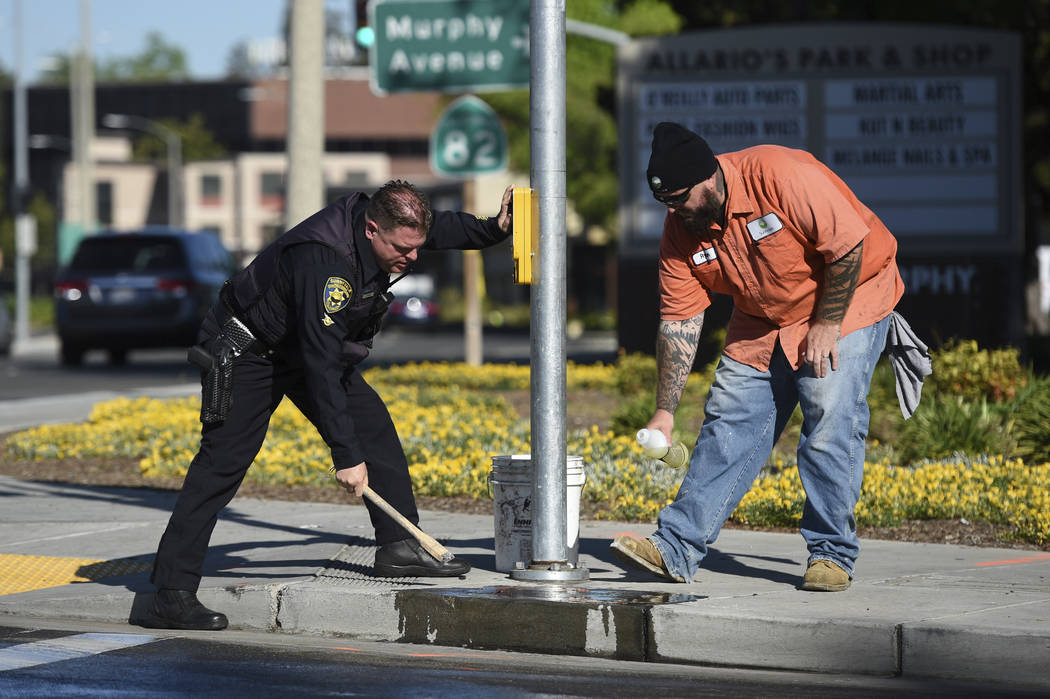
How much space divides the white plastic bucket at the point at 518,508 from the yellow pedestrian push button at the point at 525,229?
2.70 ft

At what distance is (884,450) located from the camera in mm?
10000

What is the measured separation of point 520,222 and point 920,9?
16329 millimetres

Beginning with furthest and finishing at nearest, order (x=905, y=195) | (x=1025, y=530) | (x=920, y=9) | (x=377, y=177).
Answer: (x=377, y=177) < (x=920, y=9) < (x=905, y=195) < (x=1025, y=530)

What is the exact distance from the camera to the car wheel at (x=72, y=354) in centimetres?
2197

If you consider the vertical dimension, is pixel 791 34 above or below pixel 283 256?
above

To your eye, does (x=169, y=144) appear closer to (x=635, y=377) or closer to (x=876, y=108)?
(x=876, y=108)

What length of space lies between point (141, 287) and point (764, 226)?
1556 centimetres

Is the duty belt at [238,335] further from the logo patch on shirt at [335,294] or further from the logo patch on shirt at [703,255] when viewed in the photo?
the logo patch on shirt at [703,255]

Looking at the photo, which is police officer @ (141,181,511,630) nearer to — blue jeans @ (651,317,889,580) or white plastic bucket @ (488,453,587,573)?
white plastic bucket @ (488,453,587,573)

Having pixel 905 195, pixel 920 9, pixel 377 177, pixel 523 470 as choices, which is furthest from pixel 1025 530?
pixel 377 177

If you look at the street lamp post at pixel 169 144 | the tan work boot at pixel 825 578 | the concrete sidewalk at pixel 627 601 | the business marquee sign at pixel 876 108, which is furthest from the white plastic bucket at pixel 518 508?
the street lamp post at pixel 169 144

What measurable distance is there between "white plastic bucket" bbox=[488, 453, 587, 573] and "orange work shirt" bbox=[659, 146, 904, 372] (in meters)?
0.82

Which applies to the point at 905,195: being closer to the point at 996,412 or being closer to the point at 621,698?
the point at 996,412

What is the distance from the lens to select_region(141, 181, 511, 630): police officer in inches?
229
